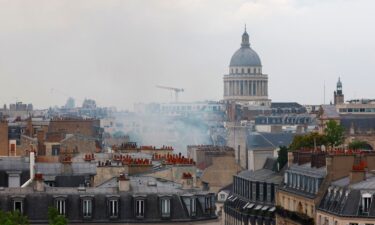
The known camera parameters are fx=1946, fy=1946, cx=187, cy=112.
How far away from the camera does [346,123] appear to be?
6275 inches

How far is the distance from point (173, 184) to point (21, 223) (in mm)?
9711

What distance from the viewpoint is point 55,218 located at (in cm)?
5625

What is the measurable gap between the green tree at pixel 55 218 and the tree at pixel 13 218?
29.8 inches

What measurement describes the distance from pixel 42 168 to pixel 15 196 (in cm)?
803

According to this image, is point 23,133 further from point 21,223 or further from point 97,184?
point 21,223

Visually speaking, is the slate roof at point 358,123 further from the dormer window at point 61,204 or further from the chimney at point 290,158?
the dormer window at point 61,204

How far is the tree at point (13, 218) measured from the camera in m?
55.5

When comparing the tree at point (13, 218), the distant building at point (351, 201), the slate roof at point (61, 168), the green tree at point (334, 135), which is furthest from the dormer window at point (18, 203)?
the green tree at point (334, 135)

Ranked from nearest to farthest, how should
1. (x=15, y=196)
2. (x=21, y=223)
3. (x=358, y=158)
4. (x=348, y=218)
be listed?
(x=21, y=223)
(x=15, y=196)
(x=348, y=218)
(x=358, y=158)

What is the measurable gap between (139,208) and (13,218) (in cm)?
727

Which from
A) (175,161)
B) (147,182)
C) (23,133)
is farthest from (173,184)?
(23,133)

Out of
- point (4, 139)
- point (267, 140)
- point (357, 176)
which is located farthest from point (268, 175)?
point (267, 140)

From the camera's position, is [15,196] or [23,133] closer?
[15,196]

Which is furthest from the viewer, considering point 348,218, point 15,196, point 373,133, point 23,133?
point 373,133
